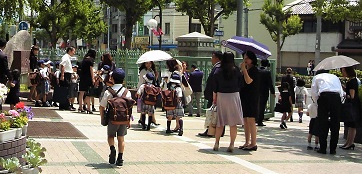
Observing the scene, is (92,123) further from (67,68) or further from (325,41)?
(325,41)

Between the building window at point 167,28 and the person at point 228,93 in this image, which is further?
the building window at point 167,28

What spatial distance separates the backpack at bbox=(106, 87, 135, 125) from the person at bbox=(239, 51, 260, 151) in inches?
113

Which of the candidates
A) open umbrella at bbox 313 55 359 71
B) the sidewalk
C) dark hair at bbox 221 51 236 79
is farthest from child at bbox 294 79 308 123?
dark hair at bbox 221 51 236 79

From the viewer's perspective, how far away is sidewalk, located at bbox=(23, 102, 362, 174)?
26.3 feet

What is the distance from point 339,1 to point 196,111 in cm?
570

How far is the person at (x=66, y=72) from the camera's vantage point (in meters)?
14.9

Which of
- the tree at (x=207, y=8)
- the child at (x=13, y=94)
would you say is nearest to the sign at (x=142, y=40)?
the tree at (x=207, y=8)

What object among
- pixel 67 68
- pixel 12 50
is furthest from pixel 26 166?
pixel 12 50

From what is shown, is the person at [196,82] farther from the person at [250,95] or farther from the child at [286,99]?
the person at [250,95]

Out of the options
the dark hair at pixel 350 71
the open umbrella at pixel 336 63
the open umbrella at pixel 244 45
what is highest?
the open umbrella at pixel 244 45

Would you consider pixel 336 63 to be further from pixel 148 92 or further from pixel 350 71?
pixel 148 92

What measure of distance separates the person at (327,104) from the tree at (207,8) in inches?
923

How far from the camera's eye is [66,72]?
597 inches

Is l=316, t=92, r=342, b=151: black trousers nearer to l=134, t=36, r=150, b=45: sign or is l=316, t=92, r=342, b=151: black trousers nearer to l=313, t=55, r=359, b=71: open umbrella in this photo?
l=313, t=55, r=359, b=71: open umbrella
